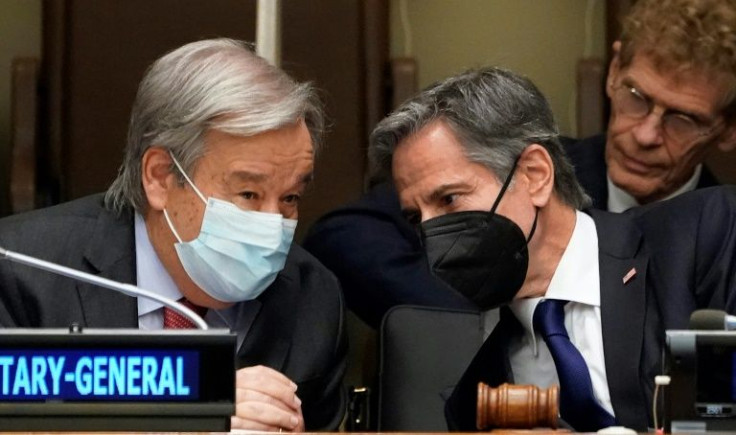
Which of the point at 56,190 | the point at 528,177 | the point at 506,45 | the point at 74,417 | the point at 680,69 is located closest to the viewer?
the point at 74,417

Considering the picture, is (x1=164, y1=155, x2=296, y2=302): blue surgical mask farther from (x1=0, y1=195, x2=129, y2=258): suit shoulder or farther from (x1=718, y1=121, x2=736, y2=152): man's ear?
(x1=718, y1=121, x2=736, y2=152): man's ear

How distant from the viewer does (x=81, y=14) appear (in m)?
3.49

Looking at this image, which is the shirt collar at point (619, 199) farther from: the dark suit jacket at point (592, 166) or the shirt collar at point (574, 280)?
the shirt collar at point (574, 280)

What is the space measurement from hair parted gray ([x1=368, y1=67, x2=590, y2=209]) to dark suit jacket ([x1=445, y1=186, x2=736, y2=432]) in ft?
0.53

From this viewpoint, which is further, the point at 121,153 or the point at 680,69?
the point at 121,153

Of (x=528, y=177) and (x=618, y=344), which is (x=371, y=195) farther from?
(x=618, y=344)

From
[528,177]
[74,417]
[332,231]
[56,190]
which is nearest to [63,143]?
[56,190]

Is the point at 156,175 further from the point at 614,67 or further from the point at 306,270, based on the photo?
the point at 614,67

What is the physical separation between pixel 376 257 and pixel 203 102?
29.1 inches

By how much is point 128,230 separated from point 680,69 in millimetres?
1215

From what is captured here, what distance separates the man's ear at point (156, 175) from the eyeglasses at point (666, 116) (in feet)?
3.44

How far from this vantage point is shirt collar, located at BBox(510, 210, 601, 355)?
262 cm

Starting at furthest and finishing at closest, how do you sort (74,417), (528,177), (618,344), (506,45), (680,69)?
(506,45) < (680,69) < (528,177) < (618,344) < (74,417)

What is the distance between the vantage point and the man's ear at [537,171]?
273cm
